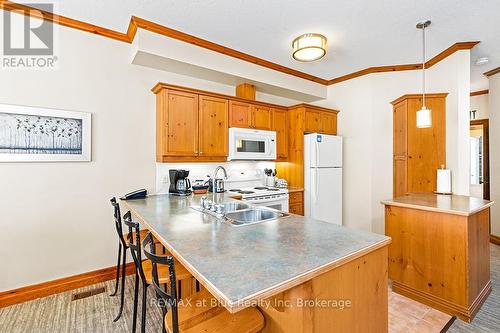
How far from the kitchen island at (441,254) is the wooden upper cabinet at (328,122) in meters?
2.01

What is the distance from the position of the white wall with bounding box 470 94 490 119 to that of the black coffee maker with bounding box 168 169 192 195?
230 inches

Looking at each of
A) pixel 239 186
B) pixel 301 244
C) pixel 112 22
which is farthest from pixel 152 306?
pixel 112 22

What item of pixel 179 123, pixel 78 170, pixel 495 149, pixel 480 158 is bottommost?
pixel 78 170

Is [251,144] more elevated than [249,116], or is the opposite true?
[249,116]

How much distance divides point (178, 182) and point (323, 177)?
2257mm

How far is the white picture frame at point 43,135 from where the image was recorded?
2295mm

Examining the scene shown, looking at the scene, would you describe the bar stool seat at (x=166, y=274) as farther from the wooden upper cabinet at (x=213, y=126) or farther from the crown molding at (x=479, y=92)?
the crown molding at (x=479, y=92)

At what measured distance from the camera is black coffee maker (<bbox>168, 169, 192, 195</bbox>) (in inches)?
121

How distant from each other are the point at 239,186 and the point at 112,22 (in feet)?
8.75

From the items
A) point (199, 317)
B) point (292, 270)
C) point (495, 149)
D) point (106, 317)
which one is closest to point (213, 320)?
point (199, 317)

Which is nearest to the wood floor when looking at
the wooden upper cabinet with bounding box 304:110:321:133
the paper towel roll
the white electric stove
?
the paper towel roll

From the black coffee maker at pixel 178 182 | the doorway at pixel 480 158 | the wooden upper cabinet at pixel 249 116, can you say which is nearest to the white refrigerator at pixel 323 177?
the wooden upper cabinet at pixel 249 116

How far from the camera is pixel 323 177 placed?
3861 millimetres

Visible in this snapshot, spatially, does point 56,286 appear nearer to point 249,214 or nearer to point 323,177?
point 249,214
